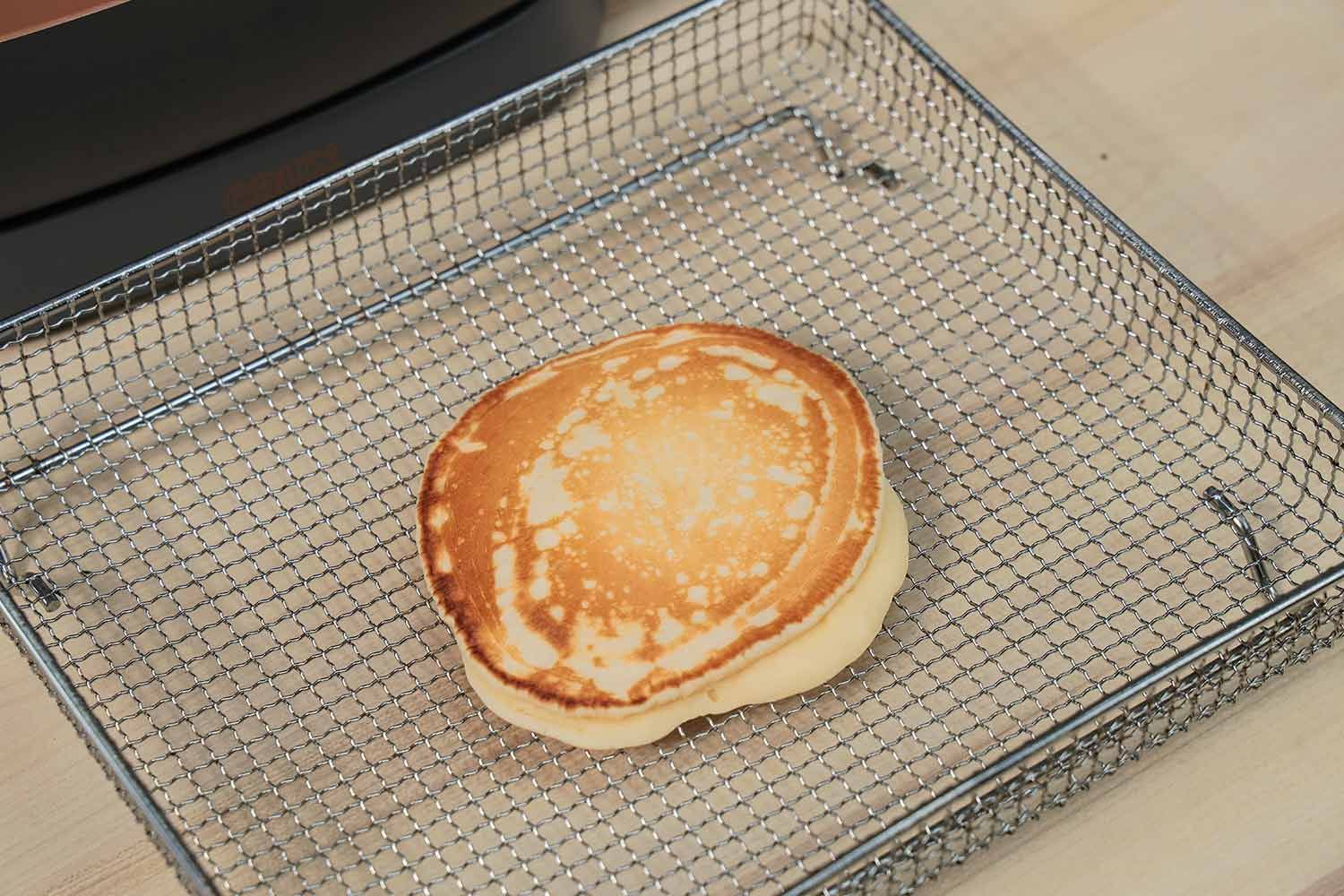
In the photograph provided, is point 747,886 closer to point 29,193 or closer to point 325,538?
point 325,538

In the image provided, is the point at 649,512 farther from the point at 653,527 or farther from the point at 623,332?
the point at 623,332

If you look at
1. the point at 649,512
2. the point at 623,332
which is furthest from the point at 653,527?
the point at 623,332

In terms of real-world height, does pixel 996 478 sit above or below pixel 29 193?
below

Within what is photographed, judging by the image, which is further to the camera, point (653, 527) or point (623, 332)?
point (623, 332)

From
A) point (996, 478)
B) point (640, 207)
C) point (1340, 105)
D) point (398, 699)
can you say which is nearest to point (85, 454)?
point (398, 699)
